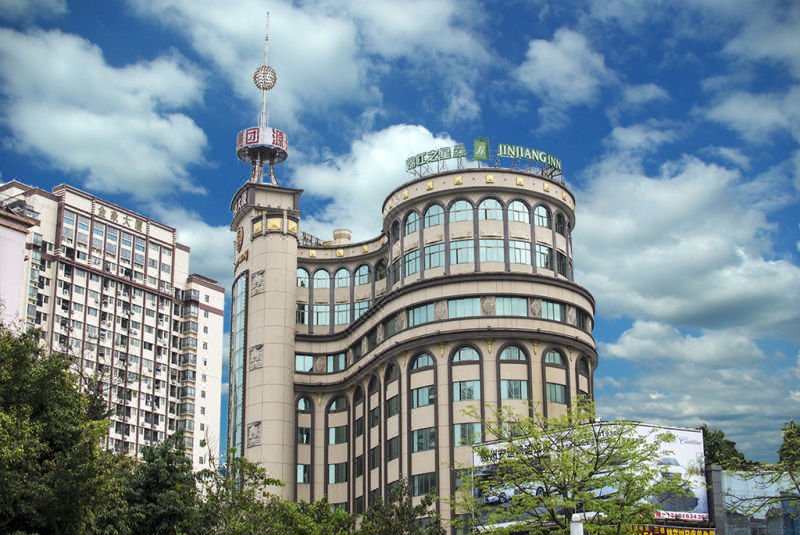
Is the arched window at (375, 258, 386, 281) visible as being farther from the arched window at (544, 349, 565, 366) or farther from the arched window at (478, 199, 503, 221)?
the arched window at (544, 349, 565, 366)

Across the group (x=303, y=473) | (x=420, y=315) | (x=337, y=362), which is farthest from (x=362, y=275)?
(x=303, y=473)

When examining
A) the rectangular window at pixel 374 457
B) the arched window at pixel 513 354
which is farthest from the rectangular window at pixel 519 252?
the rectangular window at pixel 374 457

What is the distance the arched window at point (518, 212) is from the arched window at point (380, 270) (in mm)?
18274

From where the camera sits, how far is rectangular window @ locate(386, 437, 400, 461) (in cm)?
8069

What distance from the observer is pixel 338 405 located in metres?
94.7

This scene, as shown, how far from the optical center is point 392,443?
81688 millimetres

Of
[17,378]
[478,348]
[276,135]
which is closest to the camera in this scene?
[17,378]

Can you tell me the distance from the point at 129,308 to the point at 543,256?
80663 millimetres

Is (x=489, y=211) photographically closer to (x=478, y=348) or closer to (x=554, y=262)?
(x=554, y=262)

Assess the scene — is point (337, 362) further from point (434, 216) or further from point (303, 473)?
point (434, 216)

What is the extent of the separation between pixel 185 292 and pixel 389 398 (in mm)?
78905

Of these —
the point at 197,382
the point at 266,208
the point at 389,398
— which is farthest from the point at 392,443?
the point at 197,382

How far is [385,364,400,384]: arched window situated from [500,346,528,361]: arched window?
371 inches

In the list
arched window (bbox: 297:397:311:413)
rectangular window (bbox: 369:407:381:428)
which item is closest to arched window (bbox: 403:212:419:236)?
rectangular window (bbox: 369:407:381:428)
